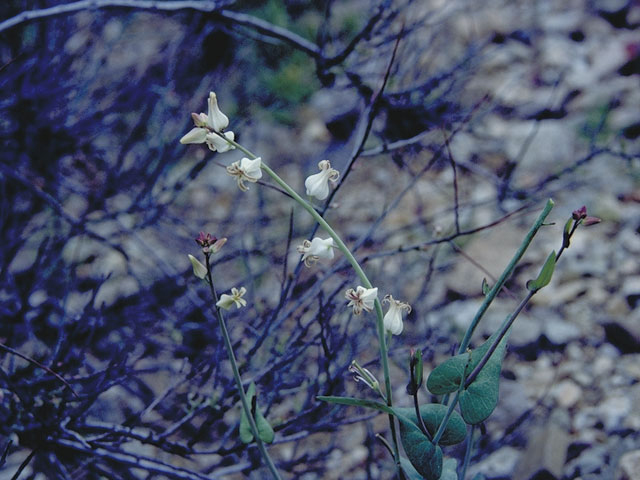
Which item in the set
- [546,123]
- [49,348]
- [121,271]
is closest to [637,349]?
[546,123]

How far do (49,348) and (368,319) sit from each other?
2.76 ft

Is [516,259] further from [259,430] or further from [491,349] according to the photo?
[259,430]

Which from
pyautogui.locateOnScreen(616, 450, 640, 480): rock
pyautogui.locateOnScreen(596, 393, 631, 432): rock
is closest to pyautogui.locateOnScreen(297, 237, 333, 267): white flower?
pyautogui.locateOnScreen(616, 450, 640, 480): rock

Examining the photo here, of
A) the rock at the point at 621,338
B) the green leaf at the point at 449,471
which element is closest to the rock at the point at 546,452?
the rock at the point at 621,338

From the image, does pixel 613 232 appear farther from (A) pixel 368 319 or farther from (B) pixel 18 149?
(B) pixel 18 149

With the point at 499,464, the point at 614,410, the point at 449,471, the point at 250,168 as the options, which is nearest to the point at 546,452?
the point at 499,464

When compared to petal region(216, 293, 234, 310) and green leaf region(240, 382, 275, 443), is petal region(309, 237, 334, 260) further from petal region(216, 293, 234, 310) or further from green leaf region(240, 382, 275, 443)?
green leaf region(240, 382, 275, 443)

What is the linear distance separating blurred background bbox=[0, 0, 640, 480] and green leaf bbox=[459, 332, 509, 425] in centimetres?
33

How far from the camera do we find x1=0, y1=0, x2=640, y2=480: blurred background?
1.13 metres

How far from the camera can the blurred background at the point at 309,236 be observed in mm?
1135

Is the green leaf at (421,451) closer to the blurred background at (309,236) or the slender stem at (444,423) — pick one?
the slender stem at (444,423)

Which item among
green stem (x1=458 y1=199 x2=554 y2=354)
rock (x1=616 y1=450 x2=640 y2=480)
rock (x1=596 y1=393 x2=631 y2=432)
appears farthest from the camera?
rock (x1=596 y1=393 x2=631 y2=432)

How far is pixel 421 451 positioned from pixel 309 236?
0.48 m

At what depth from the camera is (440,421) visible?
71 centimetres
